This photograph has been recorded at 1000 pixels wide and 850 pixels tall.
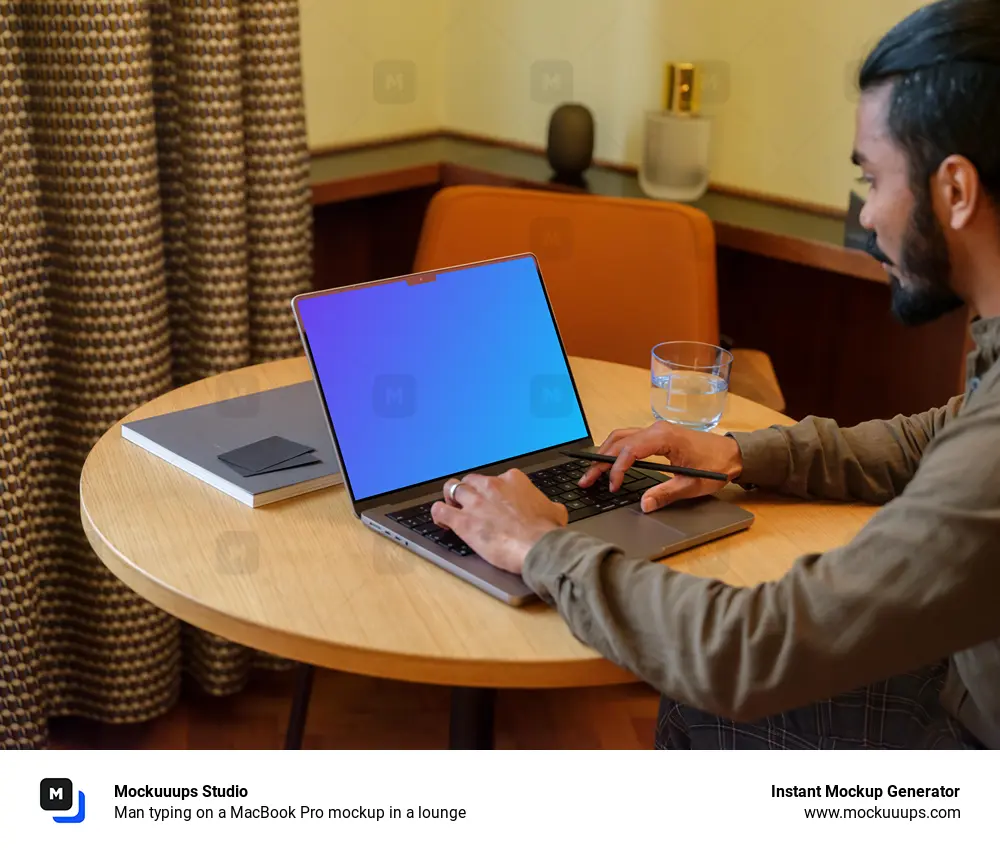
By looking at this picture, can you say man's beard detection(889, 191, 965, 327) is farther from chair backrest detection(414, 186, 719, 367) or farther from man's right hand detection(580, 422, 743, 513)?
chair backrest detection(414, 186, 719, 367)

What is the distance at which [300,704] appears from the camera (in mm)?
1611

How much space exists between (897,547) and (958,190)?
28 centimetres

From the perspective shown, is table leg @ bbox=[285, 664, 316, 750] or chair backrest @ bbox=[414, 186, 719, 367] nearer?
table leg @ bbox=[285, 664, 316, 750]

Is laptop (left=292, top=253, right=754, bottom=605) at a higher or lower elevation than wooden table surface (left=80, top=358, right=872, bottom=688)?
higher

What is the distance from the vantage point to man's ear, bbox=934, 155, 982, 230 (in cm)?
90

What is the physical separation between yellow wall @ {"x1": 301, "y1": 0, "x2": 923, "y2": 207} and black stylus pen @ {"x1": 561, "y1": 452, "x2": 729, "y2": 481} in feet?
3.37

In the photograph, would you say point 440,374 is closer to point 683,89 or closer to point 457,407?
point 457,407

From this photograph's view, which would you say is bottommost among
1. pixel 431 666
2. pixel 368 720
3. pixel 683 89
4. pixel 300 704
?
pixel 368 720

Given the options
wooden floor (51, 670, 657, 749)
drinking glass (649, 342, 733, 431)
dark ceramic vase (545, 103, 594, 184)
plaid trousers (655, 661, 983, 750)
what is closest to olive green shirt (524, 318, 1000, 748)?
plaid trousers (655, 661, 983, 750)

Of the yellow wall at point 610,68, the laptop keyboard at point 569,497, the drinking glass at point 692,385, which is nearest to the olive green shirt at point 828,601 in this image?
the laptop keyboard at point 569,497

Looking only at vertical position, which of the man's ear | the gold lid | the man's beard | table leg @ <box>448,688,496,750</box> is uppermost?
the gold lid
